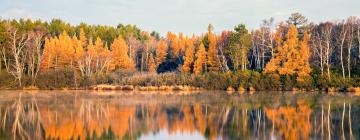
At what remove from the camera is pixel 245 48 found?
57.2 m

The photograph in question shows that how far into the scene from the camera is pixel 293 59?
165ft

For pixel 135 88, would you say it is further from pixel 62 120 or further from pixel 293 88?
pixel 62 120

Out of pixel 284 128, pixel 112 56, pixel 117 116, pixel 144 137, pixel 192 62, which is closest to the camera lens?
pixel 144 137

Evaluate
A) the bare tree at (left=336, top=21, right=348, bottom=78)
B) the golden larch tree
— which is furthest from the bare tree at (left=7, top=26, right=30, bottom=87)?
the bare tree at (left=336, top=21, right=348, bottom=78)

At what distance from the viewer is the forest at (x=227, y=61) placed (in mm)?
49562

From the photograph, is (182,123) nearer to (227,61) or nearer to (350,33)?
(350,33)

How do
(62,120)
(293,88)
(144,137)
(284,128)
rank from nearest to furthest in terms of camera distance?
(144,137), (284,128), (62,120), (293,88)

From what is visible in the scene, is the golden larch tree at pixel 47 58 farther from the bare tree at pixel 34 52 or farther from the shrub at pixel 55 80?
the shrub at pixel 55 80

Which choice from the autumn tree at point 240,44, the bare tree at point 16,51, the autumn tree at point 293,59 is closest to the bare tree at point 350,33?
the autumn tree at point 293,59

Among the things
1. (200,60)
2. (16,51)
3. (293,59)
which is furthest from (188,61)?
(16,51)

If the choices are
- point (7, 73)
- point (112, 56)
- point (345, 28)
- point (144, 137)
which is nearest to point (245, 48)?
point (345, 28)

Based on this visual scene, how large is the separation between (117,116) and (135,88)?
103 feet

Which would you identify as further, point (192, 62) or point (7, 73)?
point (192, 62)

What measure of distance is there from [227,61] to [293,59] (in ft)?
51.6
